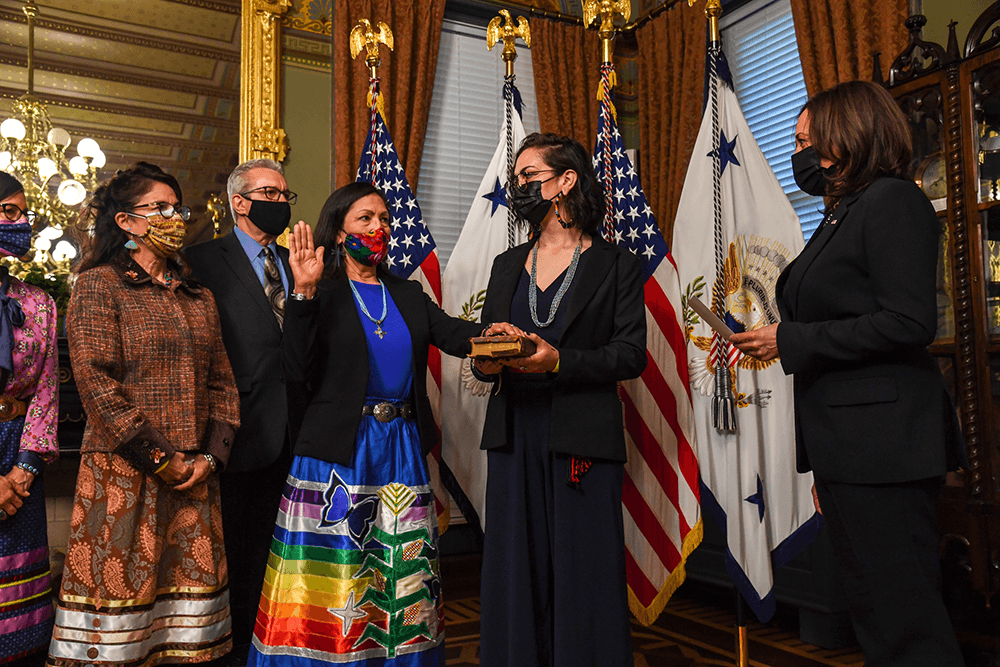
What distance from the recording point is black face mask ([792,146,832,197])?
1.97 m

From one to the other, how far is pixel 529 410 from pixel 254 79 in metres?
2.92

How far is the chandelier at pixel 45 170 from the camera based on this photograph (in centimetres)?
362

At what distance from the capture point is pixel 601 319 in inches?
84.4

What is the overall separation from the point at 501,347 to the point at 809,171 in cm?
92

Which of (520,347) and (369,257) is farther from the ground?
(369,257)

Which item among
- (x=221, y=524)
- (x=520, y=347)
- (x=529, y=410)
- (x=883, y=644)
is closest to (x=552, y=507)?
(x=529, y=410)

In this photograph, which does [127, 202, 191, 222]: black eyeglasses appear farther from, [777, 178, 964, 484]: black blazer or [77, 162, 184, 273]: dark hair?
[777, 178, 964, 484]: black blazer

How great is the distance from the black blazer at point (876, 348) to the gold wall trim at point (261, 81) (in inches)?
126

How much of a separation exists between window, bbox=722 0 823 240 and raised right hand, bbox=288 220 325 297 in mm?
2923

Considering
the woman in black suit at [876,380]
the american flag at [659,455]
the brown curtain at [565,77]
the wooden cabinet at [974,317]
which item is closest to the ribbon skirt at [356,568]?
the american flag at [659,455]

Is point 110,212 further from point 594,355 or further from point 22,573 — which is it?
point 594,355

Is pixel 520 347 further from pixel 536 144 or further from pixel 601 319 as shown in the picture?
pixel 536 144

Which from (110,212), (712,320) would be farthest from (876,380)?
(110,212)

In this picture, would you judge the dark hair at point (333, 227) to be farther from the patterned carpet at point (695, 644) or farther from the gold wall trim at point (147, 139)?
the gold wall trim at point (147, 139)
